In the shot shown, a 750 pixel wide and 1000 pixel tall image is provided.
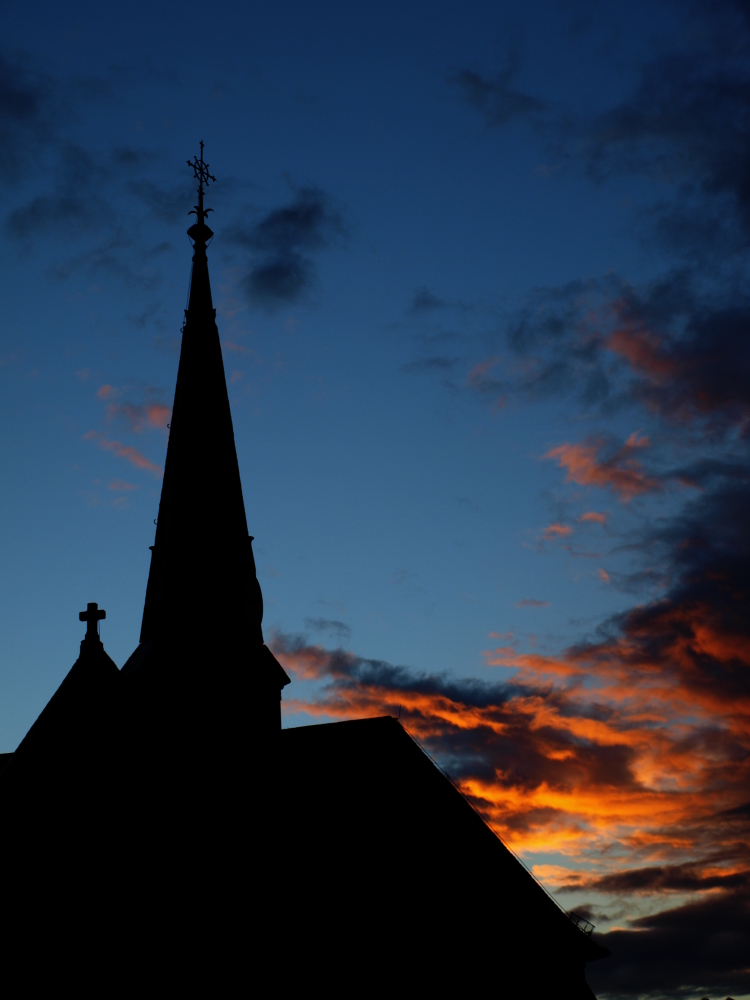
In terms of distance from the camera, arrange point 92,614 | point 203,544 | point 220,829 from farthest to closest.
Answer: point 203,544 → point 220,829 → point 92,614

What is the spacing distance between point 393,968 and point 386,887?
1.99 meters

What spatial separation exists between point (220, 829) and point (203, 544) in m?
7.47

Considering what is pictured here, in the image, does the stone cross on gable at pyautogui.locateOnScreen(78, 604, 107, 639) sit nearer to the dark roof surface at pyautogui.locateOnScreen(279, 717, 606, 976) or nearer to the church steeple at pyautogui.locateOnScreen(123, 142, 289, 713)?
the church steeple at pyautogui.locateOnScreen(123, 142, 289, 713)

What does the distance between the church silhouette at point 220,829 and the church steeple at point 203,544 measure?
0.06 m

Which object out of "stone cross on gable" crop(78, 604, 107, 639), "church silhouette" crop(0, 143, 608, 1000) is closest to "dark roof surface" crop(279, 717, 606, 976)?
"church silhouette" crop(0, 143, 608, 1000)

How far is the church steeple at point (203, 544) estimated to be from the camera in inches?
1042

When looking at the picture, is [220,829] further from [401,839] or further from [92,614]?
[92,614]

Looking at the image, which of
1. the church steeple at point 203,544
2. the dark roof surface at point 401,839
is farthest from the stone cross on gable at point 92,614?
the dark roof surface at point 401,839

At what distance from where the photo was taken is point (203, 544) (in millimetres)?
27453

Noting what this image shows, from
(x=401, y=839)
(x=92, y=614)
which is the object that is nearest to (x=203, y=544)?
(x=92, y=614)

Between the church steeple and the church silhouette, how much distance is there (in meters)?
0.06

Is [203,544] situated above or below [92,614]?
above

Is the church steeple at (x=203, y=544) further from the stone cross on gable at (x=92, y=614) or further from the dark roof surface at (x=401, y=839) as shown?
the stone cross on gable at (x=92, y=614)

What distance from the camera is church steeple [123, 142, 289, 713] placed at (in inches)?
1042
